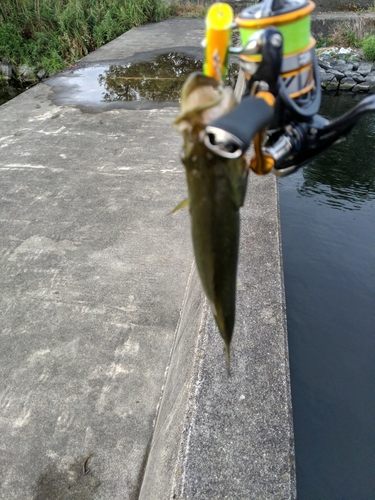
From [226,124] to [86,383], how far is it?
2499 mm

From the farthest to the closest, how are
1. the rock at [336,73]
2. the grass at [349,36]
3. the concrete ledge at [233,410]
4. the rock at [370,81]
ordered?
the grass at [349,36]
the rock at [336,73]
the rock at [370,81]
the concrete ledge at [233,410]

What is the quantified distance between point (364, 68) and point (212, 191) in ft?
40.1

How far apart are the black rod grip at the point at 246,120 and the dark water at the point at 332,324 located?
140 inches

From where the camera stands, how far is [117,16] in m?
12.7

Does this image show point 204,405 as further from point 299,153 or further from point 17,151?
point 17,151

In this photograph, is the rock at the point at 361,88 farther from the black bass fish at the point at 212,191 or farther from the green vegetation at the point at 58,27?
the black bass fish at the point at 212,191

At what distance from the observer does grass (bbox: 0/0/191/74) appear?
1226cm

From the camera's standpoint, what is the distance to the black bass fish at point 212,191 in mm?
709

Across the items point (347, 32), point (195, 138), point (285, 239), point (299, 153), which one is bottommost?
point (285, 239)

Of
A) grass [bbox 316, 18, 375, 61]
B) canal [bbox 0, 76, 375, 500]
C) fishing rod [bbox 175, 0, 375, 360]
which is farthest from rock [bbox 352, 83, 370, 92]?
fishing rod [bbox 175, 0, 375, 360]

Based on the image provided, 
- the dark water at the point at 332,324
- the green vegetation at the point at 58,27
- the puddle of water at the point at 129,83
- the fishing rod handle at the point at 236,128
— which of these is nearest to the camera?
the fishing rod handle at the point at 236,128

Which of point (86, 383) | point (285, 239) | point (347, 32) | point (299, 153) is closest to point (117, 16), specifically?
point (347, 32)

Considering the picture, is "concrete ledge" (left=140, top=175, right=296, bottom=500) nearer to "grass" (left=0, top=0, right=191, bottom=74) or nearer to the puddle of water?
the puddle of water

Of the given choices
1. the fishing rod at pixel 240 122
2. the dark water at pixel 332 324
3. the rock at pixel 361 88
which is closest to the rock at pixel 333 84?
the rock at pixel 361 88
